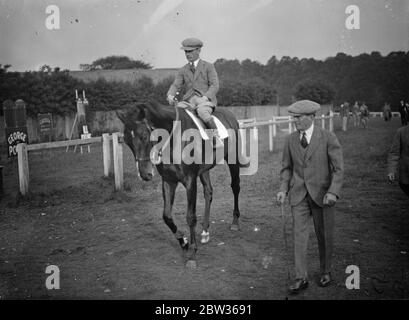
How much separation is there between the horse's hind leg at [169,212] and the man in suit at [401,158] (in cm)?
295

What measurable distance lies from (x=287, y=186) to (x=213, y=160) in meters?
2.10

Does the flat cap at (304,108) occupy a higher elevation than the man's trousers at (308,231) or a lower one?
higher

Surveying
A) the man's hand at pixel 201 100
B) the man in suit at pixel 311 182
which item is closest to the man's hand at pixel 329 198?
the man in suit at pixel 311 182

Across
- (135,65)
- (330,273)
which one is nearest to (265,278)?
(330,273)

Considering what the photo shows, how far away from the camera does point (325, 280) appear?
14.6 ft

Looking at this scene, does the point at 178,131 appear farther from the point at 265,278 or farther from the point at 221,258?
the point at 265,278

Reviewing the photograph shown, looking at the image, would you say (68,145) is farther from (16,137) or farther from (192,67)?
(192,67)

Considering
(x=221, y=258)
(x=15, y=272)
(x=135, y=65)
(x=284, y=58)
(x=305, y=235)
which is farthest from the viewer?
(x=284, y=58)

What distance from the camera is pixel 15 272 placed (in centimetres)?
525

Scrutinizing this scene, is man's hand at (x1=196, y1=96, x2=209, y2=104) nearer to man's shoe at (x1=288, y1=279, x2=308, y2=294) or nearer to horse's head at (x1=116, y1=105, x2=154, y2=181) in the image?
horse's head at (x1=116, y1=105, x2=154, y2=181)

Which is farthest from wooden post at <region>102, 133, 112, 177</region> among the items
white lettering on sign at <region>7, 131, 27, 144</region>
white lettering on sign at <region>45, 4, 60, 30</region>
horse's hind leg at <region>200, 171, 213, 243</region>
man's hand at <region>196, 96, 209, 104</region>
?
man's hand at <region>196, 96, 209, 104</region>

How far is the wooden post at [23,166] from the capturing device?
362 inches

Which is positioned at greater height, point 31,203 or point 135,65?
point 135,65

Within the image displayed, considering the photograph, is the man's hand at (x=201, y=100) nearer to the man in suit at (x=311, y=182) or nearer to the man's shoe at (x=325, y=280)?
the man in suit at (x=311, y=182)
